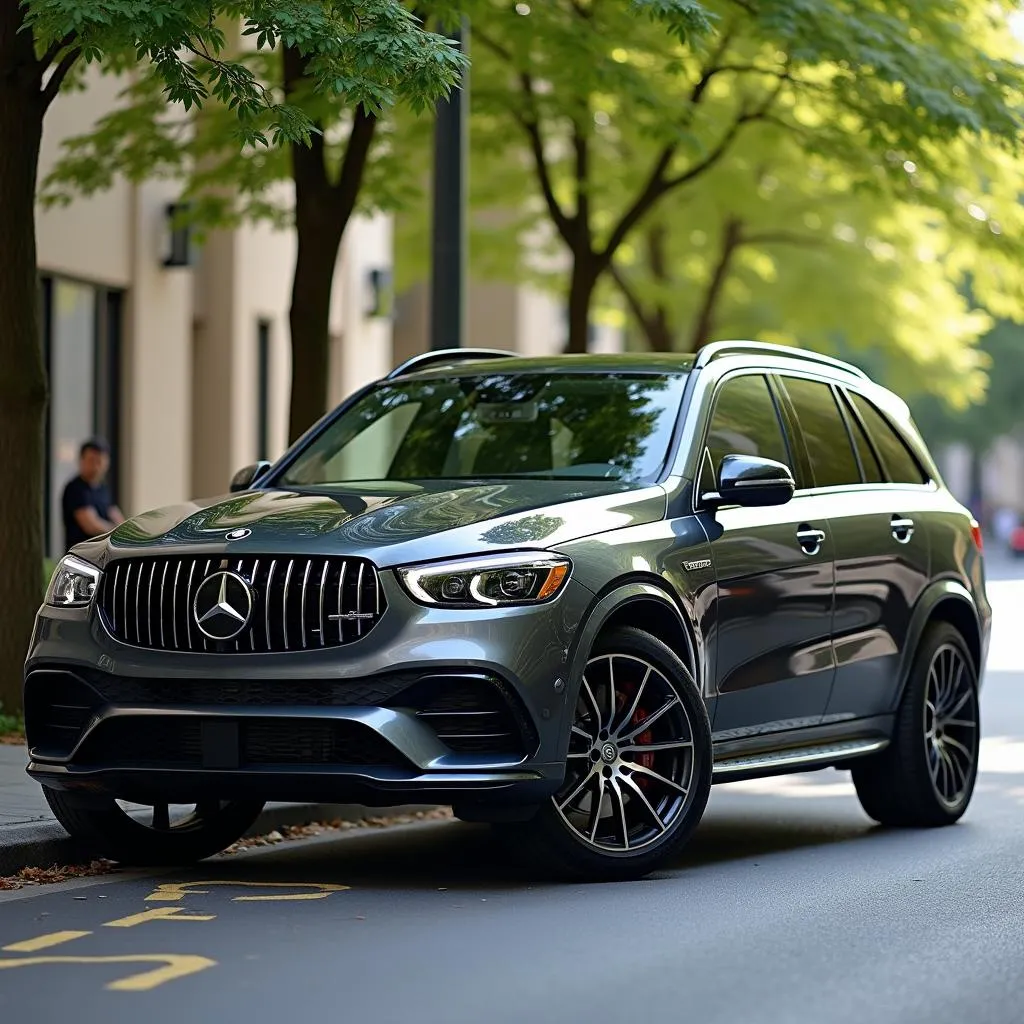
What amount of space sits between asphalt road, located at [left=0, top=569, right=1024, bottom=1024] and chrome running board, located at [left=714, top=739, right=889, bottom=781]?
369 millimetres

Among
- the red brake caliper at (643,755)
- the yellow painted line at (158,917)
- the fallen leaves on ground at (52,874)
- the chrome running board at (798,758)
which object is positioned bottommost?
the fallen leaves on ground at (52,874)

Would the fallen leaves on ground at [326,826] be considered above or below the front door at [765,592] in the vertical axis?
below

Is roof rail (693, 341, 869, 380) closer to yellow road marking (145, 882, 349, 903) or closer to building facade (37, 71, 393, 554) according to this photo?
yellow road marking (145, 882, 349, 903)

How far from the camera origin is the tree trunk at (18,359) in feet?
39.8

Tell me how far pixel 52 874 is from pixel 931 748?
396cm

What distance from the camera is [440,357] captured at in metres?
10.1

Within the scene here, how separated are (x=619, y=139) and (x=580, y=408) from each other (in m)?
17.3

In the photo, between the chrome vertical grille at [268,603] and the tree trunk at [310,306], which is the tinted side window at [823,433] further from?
the tree trunk at [310,306]

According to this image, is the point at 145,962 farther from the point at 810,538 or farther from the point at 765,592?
the point at 810,538

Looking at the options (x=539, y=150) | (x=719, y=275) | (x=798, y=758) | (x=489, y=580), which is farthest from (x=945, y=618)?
(x=719, y=275)

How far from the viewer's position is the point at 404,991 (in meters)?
6.04

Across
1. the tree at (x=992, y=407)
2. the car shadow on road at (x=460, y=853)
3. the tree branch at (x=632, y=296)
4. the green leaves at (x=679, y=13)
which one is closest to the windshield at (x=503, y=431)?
the car shadow on road at (x=460, y=853)

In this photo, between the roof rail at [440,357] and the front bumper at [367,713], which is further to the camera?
the roof rail at [440,357]

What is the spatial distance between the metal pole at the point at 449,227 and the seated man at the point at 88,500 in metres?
4.77
